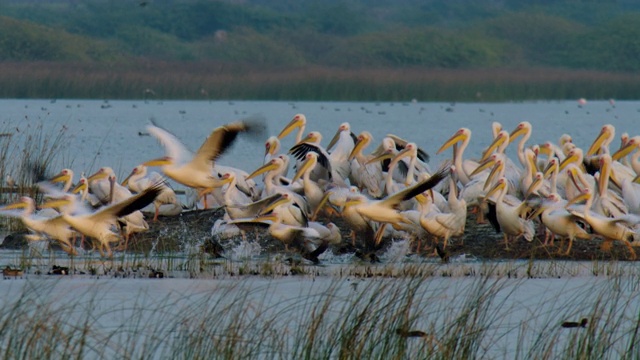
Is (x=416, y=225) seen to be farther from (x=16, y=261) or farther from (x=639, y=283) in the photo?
(x=16, y=261)

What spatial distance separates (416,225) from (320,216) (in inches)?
69.0

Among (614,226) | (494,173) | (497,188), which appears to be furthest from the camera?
(494,173)

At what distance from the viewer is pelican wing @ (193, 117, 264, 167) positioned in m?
9.62

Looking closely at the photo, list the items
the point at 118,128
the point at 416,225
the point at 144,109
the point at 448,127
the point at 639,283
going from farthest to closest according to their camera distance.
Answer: the point at 144,109, the point at 448,127, the point at 118,128, the point at 416,225, the point at 639,283

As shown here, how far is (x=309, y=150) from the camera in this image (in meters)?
11.6

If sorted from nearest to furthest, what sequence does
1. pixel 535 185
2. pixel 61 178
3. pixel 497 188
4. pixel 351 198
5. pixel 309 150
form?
pixel 351 198, pixel 497 188, pixel 535 185, pixel 61 178, pixel 309 150

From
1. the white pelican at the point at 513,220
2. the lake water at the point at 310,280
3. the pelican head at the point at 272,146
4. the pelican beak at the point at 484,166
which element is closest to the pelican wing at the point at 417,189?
the lake water at the point at 310,280

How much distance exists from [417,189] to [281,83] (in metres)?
29.8

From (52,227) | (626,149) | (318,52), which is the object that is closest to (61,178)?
(52,227)

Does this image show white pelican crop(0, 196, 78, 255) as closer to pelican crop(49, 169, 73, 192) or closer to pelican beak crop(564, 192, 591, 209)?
pelican crop(49, 169, 73, 192)

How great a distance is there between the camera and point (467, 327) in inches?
233

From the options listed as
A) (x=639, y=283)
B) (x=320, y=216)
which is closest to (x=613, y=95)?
(x=320, y=216)

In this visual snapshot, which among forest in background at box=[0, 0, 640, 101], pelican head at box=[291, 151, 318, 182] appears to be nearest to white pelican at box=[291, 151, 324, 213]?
pelican head at box=[291, 151, 318, 182]

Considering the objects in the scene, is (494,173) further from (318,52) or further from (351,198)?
(318,52)
